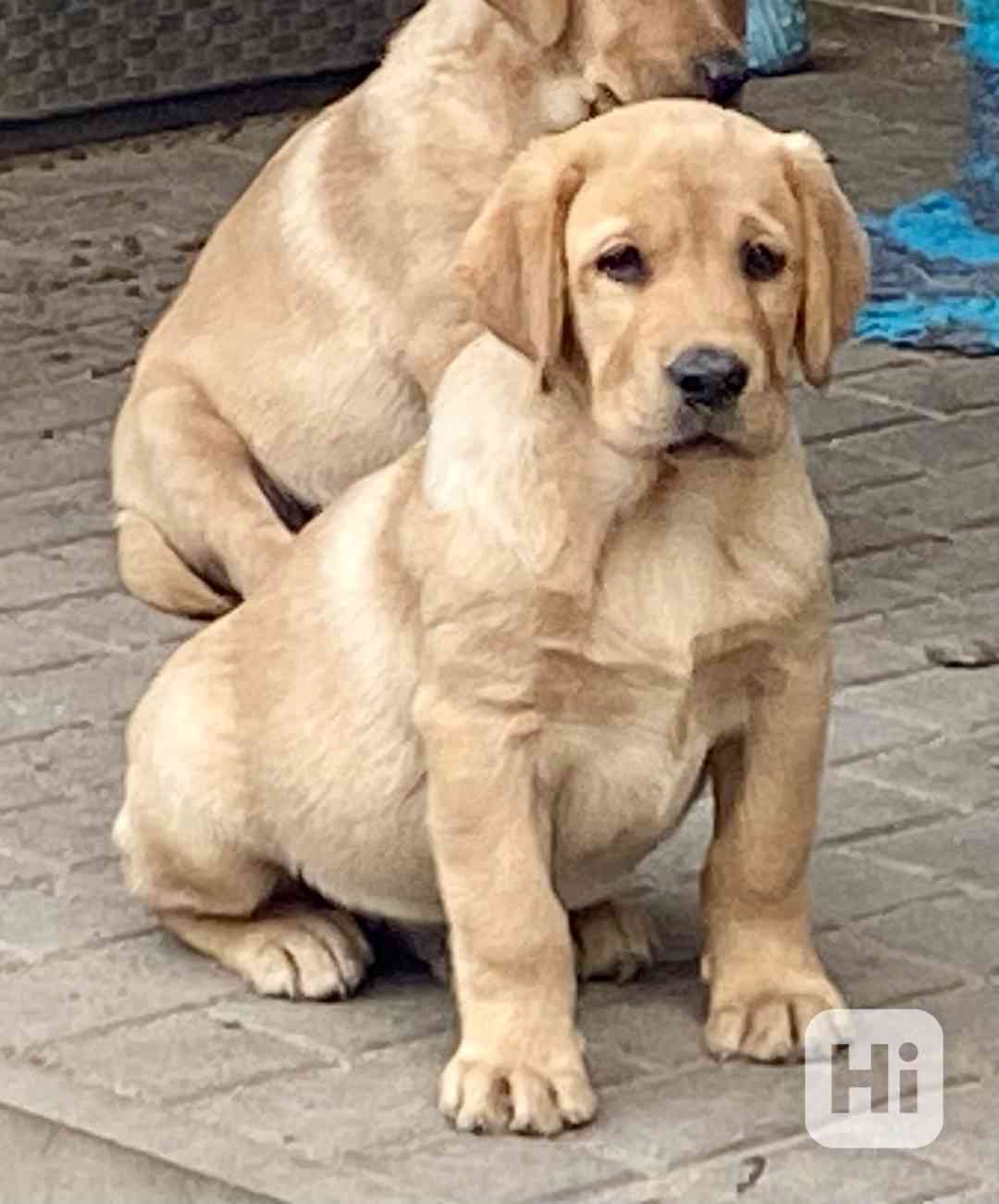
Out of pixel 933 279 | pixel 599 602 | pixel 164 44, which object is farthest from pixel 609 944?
pixel 164 44

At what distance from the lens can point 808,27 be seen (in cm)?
1005

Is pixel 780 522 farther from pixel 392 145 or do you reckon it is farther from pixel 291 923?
pixel 392 145

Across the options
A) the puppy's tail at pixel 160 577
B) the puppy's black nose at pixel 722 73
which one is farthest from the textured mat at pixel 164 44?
the puppy's black nose at pixel 722 73

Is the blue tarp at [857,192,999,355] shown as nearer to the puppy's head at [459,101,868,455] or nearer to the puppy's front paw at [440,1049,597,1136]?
the puppy's head at [459,101,868,455]

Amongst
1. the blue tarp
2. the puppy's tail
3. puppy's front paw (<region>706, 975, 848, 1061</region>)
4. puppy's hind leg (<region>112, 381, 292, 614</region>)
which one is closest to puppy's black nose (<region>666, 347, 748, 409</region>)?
puppy's front paw (<region>706, 975, 848, 1061</region>)

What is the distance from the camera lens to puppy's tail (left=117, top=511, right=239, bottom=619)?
6.25 m

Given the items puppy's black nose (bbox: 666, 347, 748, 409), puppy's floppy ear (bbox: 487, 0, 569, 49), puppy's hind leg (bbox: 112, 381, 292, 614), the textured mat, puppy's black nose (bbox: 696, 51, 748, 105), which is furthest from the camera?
the textured mat

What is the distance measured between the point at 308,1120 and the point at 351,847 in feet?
1.22

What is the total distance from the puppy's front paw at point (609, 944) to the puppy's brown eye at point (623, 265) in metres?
0.92

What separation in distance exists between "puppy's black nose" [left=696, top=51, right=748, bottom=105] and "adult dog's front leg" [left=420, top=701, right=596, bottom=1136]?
1.94m

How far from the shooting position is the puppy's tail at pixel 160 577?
6.25m

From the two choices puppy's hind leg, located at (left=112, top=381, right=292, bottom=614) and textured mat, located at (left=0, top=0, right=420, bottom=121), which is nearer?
puppy's hind leg, located at (left=112, top=381, right=292, bottom=614)

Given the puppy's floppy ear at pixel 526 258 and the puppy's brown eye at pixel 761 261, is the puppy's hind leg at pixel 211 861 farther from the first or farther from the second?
the puppy's brown eye at pixel 761 261

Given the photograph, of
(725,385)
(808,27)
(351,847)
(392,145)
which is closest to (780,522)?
(725,385)
